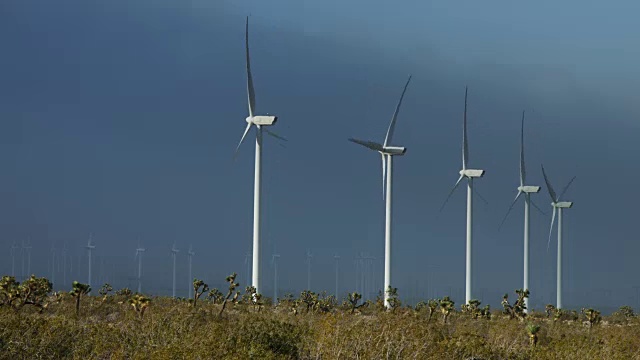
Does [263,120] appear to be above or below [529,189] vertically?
above

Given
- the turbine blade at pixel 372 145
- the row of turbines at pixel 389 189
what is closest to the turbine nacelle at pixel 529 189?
the row of turbines at pixel 389 189

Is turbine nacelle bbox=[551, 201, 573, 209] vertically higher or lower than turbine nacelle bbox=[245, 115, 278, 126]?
lower

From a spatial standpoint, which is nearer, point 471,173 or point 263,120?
point 263,120

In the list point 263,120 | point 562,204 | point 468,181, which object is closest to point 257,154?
point 263,120

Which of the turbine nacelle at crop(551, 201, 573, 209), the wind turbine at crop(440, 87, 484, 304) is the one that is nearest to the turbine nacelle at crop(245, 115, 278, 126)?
the wind turbine at crop(440, 87, 484, 304)

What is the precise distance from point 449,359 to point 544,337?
1394cm

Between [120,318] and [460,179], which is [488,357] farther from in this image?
[460,179]

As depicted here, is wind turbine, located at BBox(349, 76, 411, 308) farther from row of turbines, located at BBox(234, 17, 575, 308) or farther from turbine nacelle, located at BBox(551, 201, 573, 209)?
turbine nacelle, located at BBox(551, 201, 573, 209)

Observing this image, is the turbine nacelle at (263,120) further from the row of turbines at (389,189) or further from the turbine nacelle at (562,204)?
the turbine nacelle at (562,204)

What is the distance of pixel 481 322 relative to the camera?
49.1m

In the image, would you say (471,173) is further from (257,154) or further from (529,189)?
(257,154)

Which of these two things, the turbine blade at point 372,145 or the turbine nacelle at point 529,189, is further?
the turbine nacelle at point 529,189

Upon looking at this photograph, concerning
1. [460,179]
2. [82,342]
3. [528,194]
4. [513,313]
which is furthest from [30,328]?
[528,194]

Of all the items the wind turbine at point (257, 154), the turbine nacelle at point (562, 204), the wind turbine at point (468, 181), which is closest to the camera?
the wind turbine at point (257, 154)
